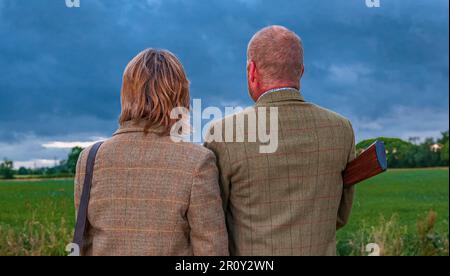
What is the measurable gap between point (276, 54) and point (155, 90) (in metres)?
0.56

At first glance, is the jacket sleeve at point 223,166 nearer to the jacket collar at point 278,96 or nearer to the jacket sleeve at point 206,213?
the jacket sleeve at point 206,213

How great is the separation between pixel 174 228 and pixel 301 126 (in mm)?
731

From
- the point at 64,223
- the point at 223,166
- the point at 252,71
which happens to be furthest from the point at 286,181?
the point at 64,223

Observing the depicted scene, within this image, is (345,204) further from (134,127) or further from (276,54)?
(134,127)

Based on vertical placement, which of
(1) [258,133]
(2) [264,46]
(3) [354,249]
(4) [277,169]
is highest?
(2) [264,46]

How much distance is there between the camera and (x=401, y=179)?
1769 centimetres

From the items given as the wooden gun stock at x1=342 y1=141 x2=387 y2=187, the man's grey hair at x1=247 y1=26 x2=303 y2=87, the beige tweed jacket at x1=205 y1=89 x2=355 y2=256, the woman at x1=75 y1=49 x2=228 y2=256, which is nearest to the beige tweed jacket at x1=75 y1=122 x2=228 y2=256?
the woman at x1=75 y1=49 x2=228 y2=256

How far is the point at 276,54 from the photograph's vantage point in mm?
2432

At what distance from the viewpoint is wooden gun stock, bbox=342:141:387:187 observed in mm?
2420

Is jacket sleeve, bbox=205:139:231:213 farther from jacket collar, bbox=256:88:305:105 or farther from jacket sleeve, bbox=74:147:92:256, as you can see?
jacket sleeve, bbox=74:147:92:256

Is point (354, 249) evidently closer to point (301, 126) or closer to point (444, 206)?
point (301, 126)

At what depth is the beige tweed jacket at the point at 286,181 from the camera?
241 cm

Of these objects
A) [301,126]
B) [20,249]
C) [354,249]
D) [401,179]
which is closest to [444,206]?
[401,179]
